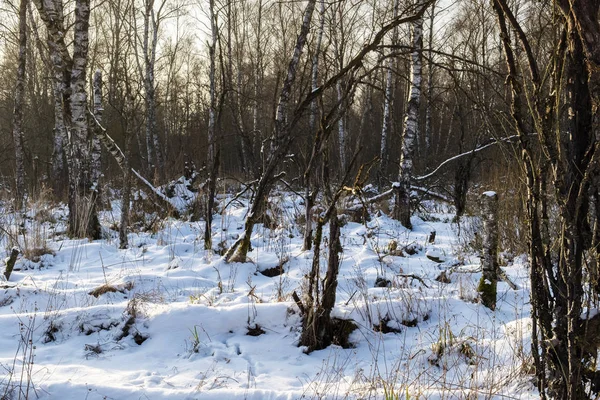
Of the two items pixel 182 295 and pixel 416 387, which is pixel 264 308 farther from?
pixel 416 387

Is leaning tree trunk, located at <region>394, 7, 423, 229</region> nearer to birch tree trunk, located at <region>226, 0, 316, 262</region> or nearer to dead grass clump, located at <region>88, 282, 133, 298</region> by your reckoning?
birch tree trunk, located at <region>226, 0, 316, 262</region>

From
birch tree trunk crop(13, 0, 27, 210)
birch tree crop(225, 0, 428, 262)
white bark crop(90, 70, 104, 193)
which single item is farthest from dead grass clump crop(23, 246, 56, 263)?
birch tree trunk crop(13, 0, 27, 210)

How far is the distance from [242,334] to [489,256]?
6.56 ft

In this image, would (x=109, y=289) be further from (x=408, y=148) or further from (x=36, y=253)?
(x=408, y=148)

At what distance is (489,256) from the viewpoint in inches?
133

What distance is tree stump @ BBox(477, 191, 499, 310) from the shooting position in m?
3.31

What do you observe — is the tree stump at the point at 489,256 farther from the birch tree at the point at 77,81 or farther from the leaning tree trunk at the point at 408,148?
the birch tree at the point at 77,81

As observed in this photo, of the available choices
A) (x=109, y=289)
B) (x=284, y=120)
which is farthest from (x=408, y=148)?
(x=109, y=289)

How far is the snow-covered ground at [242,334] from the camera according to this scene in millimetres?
2199

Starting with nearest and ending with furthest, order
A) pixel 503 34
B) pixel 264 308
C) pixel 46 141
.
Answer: pixel 503 34
pixel 264 308
pixel 46 141

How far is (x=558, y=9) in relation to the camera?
1.48 m

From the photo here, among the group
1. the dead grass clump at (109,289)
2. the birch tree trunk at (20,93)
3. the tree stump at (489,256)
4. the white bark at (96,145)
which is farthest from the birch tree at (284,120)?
the birch tree trunk at (20,93)

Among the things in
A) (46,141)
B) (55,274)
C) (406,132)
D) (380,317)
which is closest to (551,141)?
(380,317)

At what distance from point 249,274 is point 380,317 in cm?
161
